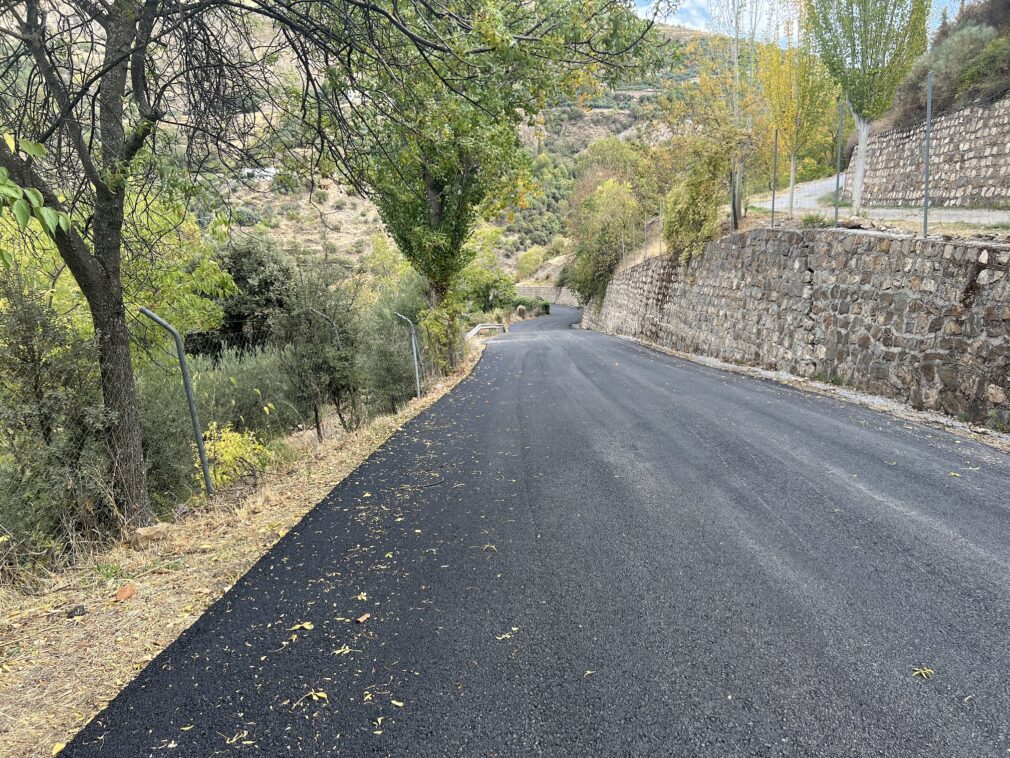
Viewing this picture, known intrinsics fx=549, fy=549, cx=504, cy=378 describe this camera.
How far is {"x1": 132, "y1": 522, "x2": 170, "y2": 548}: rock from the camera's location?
16.7 ft

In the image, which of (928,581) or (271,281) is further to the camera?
(271,281)

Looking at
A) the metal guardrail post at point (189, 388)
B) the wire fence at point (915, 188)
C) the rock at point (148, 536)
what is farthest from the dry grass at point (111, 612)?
the wire fence at point (915, 188)

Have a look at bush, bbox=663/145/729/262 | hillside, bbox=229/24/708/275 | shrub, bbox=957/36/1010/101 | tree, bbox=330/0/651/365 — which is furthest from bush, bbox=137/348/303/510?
shrub, bbox=957/36/1010/101

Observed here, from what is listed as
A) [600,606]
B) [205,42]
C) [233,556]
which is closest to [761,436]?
[600,606]

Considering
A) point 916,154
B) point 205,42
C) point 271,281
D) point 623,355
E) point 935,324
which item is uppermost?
point 916,154

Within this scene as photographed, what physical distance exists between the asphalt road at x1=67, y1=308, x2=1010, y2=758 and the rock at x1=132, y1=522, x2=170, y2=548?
1508 mm

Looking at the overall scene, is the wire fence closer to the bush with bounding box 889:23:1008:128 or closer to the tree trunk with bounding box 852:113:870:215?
the bush with bounding box 889:23:1008:128

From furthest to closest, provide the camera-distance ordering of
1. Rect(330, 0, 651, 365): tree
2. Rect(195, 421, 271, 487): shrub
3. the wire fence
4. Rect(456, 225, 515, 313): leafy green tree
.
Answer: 1. Rect(456, 225, 515, 313): leafy green tree
2. the wire fence
3. Rect(195, 421, 271, 487): shrub
4. Rect(330, 0, 651, 365): tree

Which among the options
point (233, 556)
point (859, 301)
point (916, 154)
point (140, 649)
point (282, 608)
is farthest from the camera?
point (916, 154)

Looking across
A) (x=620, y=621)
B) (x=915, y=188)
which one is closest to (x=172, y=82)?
(x=620, y=621)

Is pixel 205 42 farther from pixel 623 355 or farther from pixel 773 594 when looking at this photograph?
pixel 623 355

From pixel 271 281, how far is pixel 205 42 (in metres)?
13.5

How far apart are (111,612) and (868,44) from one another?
72.8 feet

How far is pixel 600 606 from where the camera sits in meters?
3.24
